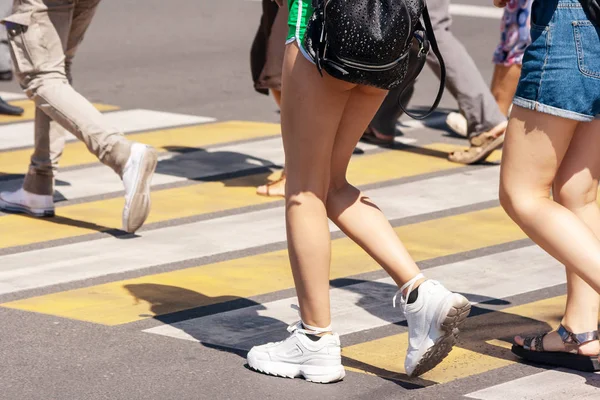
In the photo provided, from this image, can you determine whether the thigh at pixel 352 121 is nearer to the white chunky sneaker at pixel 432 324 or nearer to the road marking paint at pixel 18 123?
the white chunky sneaker at pixel 432 324

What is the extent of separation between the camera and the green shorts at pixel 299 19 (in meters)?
4.39

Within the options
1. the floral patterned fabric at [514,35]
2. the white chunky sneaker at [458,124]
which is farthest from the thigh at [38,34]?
the floral patterned fabric at [514,35]

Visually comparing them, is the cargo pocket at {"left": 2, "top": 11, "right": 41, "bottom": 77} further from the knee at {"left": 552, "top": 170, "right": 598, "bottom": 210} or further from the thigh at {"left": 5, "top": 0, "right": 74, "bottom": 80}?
the knee at {"left": 552, "top": 170, "right": 598, "bottom": 210}

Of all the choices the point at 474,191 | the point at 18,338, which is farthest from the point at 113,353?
the point at 474,191

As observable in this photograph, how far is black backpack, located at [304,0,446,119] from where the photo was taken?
425 centimetres

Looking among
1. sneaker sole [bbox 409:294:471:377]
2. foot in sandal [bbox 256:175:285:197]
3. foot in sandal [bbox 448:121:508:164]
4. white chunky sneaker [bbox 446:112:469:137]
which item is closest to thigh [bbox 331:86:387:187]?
sneaker sole [bbox 409:294:471:377]

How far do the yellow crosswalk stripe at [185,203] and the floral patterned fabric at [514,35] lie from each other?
1072 mm

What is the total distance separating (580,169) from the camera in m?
4.66

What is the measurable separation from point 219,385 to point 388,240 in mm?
731

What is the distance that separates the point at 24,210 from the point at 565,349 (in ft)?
11.4

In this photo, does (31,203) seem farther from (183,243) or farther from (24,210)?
(183,243)

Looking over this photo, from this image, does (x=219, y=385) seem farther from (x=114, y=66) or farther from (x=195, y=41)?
(x=195, y=41)

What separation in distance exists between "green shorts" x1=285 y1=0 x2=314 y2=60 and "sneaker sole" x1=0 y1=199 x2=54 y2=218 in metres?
3.15

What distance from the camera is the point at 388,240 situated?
4.64 m
